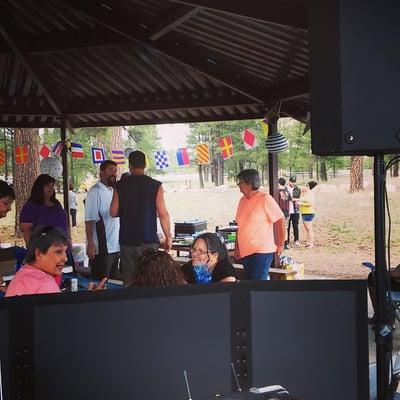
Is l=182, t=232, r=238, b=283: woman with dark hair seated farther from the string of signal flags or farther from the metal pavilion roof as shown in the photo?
the string of signal flags

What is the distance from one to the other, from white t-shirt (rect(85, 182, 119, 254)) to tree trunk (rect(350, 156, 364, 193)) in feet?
45.5

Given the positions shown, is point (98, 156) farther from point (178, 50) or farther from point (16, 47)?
point (178, 50)

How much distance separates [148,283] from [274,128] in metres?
4.25

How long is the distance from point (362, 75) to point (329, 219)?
16753 mm

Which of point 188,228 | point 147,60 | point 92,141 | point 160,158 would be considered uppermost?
point 92,141

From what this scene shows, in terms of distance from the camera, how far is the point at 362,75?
1710 millimetres

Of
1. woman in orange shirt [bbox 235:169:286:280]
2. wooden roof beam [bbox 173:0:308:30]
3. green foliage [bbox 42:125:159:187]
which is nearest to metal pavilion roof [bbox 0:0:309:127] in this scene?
wooden roof beam [bbox 173:0:308:30]

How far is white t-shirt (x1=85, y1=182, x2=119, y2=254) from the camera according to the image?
16.1 feet

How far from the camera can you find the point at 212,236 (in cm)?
372

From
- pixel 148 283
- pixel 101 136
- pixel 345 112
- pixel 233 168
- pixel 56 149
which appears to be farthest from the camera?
pixel 233 168

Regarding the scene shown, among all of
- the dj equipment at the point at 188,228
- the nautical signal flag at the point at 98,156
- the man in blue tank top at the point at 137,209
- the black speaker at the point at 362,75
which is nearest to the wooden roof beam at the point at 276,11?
the black speaker at the point at 362,75

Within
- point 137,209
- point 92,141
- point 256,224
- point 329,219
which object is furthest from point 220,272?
point 92,141

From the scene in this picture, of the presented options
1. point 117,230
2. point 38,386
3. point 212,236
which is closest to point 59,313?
point 38,386

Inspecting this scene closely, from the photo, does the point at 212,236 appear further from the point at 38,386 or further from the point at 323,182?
the point at 323,182
